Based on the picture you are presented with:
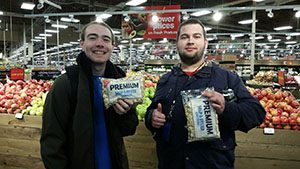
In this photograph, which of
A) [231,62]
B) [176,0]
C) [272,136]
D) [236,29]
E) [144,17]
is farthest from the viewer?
[236,29]

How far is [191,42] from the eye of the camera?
1791 millimetres

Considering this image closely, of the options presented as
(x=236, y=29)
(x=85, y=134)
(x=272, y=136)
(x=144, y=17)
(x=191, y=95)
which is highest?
(x=236, y=29)

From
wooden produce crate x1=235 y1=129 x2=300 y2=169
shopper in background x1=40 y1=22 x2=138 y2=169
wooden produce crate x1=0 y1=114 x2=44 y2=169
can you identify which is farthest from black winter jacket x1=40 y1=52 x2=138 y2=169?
wooden produce crate x1=0 y1=114 x2=44 y2=169

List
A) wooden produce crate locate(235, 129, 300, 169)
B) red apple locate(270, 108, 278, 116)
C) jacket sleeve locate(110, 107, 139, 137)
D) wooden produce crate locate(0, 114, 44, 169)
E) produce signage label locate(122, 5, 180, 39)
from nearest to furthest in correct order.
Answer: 1. jacket sleeve locate(110, 107, 139, 137)
2. wooden produce crate locate(235, 129, 300, 169)
3. red apple locate(270, 108, 278, 116)
4. wooden produce crate locate(0, 114, 44, 169)
5. produce signage label locate(122, 5, 180, 39)

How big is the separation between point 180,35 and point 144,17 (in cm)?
745

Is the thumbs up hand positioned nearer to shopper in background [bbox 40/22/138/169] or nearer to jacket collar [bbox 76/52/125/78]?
shopper in background [bbox 40/22/138/169]

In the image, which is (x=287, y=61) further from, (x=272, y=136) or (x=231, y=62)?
(x=272, y=136)

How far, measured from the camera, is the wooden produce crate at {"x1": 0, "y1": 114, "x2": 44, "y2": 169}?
11.8 ft

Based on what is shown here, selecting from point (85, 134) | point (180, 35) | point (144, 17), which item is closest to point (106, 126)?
point (85, 134)

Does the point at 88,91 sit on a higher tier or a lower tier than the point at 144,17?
lower

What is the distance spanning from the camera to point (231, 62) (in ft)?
41.8

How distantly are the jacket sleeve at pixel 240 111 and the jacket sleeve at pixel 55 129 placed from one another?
0.92 meters

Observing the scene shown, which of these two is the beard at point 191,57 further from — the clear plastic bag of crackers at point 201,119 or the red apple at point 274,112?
the red apple at point 274,112

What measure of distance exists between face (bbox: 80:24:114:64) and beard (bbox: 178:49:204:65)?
49cm
